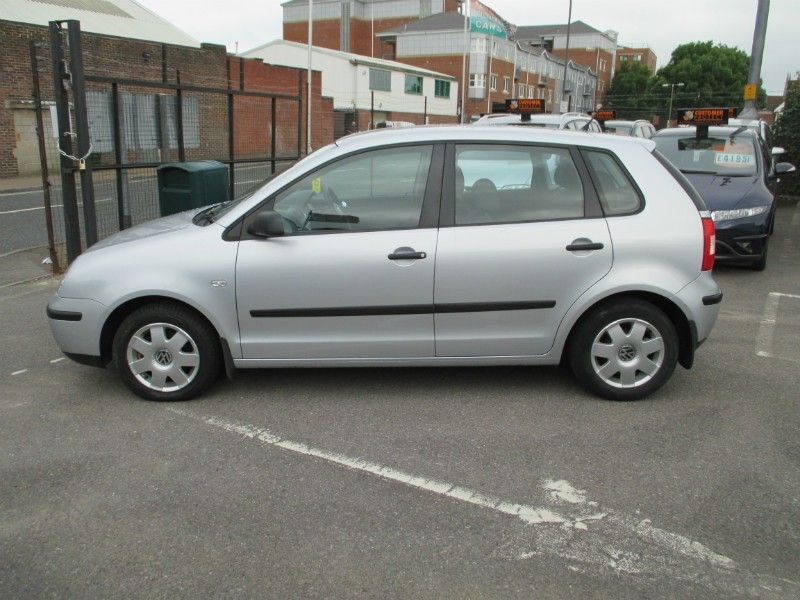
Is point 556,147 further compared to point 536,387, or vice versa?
point 536,387

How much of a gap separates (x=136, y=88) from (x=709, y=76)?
78566 mm

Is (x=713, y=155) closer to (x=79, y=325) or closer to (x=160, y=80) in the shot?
(x=79, y=325)

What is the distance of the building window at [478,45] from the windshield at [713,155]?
2320 inches

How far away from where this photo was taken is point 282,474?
11.7 ft

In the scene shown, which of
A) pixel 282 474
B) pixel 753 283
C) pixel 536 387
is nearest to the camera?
pixel 282 474

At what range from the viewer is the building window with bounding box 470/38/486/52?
64.9 m

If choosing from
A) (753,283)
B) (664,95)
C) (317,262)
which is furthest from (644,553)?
(664,95)

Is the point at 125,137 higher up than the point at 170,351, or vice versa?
the point at 125,137

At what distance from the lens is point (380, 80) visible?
53594mm

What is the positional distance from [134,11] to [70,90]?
111ft

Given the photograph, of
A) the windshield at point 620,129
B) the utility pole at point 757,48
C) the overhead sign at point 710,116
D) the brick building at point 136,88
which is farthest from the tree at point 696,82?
the overhead sign at point 710,116

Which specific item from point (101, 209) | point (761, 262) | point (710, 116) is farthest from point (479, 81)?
point (101, 209)

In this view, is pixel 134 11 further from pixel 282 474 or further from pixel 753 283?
pixel 282 474

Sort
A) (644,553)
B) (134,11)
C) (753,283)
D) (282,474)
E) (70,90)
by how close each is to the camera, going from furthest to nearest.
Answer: (134,11)
(753,283)
(70,90)
(282,474)
(644,553)
